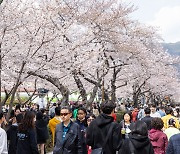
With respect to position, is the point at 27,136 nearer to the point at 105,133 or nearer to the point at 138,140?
the point at 105,133

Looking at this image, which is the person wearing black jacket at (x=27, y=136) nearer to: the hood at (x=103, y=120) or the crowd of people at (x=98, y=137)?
the crowd of people at (x=98, y=137)

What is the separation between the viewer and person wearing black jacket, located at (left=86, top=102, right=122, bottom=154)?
581 cm

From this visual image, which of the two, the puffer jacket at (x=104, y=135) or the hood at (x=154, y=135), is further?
the hood at (x=154, y=135)

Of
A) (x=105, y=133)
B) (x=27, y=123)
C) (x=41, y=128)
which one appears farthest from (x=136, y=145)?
(x=41, y=128)

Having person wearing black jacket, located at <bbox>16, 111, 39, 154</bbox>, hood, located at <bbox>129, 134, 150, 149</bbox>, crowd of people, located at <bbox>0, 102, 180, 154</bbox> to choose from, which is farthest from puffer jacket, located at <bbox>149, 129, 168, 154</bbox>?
person wearing black jacket, located at <bbox>16, 111, 39, 154</bbox>

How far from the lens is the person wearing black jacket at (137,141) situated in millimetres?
5234

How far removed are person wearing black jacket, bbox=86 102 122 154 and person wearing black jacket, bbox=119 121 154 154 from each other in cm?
50

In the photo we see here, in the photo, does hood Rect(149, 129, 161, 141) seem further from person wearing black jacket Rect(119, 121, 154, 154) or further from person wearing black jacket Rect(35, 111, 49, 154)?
person wearing black jacket Rect(35, 111, 49, 154)

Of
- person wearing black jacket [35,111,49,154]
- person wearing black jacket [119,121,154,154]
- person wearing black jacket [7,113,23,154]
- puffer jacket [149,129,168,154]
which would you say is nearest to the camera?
person wearing black jacket [119,121,154,154]

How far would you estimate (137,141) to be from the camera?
17.2 ft

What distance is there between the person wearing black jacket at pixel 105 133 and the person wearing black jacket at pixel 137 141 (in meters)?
0.50

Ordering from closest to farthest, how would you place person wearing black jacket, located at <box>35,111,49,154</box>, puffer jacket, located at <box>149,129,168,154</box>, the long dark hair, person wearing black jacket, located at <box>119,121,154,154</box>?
person wearing black jacket, located at <box>119,121,154,154</box> < the long dark hair < puffer jacket, located at <box>149,129,168,154</box> < person wearing black jacket, located at <box>35,111,49,154</box>

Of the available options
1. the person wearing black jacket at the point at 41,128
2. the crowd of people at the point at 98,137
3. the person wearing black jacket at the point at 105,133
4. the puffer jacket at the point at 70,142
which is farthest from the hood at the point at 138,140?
the person wearing black jacket at the point at 41,128

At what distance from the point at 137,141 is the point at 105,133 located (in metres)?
0.74
